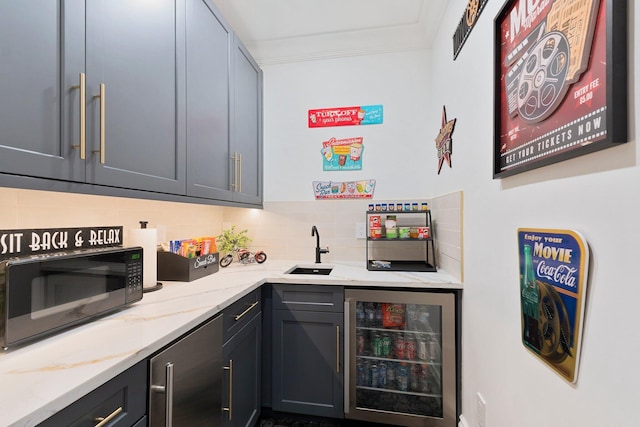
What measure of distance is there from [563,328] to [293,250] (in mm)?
1875

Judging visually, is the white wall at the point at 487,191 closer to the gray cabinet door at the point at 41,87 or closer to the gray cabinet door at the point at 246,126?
the gray cabinet door at the point at 246,126

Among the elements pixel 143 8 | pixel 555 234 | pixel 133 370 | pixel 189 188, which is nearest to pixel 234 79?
pixel 143 8

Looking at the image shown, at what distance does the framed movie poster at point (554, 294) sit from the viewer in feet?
2.27

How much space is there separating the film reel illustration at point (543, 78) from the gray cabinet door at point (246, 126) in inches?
63.3

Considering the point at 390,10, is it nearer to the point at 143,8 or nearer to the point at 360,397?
the point at 143,8

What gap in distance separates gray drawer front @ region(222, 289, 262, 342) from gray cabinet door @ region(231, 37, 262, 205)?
71cm

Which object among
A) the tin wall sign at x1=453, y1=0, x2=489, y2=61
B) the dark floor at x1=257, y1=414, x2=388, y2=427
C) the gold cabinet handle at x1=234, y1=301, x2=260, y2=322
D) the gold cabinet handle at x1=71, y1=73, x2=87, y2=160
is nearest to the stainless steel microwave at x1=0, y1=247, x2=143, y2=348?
the gold cabinet handle at x1=71, y1=73, x2=87, y2=160

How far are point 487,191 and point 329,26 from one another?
69.9 inches

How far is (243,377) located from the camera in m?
1.48

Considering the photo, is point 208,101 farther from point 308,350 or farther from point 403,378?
Result: point 403,378

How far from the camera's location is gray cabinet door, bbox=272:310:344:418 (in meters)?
1.68

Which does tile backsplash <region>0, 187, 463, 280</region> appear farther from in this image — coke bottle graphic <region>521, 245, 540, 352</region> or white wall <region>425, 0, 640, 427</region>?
coke bottle graphic <region>521, 245, 540, 352</region>

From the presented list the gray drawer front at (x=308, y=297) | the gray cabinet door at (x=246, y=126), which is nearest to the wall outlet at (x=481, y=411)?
the gray drawer front at (x=308, y=297)

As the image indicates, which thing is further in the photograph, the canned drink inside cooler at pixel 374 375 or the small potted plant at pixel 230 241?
the small potted plant at pixel 230 241
